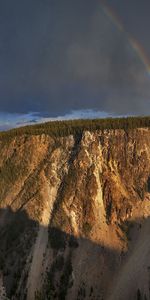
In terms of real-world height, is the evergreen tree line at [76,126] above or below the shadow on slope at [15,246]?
above

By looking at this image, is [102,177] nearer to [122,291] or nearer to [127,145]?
[127,145]

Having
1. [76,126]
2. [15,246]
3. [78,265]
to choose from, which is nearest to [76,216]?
[78,265]

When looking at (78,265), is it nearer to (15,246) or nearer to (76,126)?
(15,246)

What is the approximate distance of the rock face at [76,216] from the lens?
63.8 m

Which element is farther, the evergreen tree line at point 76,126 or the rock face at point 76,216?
the evergreen tree line at point 76,126

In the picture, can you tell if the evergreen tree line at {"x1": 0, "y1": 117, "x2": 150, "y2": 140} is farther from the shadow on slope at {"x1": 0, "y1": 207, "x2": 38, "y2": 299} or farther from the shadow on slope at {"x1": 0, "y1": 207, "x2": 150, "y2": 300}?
the shadow on slope at {"x1": 0, "y1": 207, "x2": 150, "y2": 300}

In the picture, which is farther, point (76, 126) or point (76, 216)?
point (76, 126)

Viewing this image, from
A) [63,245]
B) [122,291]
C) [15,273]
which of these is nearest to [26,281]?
[15,273]

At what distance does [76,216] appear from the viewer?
69875mm

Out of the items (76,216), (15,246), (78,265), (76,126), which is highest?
(76,126)

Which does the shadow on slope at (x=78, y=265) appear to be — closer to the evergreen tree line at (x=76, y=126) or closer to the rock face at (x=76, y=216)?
the rock face at (x=76, y=216)

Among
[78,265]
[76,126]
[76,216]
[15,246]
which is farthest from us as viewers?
[76,126]

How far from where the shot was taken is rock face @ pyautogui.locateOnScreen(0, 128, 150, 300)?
2510 inches

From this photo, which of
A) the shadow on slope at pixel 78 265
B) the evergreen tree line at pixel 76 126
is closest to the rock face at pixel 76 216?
the shadow on slope at pixel 78 265
